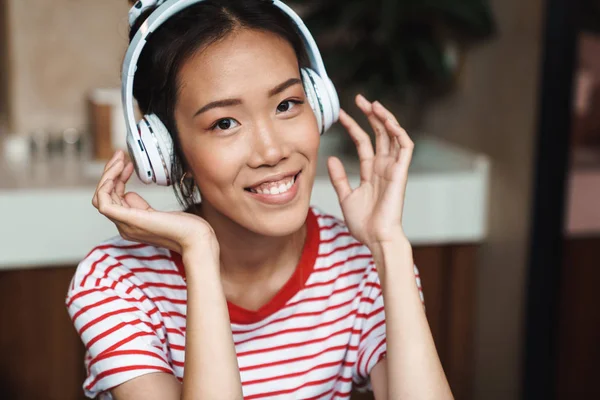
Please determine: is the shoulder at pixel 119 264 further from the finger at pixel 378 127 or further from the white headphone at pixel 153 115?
the finger at pixel 378 127

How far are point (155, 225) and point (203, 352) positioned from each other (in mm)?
184

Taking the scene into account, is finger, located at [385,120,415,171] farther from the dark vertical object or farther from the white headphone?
the dark vertical object

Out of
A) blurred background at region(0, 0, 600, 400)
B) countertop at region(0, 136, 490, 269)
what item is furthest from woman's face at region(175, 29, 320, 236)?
blurred background at region(0, 0, 600, 400)

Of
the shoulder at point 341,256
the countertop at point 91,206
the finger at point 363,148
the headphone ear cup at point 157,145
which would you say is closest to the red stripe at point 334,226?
the shoulder at point 341,256

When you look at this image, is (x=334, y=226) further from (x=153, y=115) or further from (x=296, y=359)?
(x=153, y=115)

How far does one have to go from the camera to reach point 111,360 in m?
1.04

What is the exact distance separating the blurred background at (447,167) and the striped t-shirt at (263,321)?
0.86 m

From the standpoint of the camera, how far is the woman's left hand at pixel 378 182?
3.84 ft

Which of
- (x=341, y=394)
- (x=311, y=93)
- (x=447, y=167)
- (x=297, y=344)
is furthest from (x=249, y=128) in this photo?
(x=447, y=167)

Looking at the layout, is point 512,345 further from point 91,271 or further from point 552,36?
point 91,271

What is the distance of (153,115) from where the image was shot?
1.09 metres

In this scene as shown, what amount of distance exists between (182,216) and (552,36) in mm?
1273

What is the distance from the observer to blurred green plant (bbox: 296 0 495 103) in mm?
2121

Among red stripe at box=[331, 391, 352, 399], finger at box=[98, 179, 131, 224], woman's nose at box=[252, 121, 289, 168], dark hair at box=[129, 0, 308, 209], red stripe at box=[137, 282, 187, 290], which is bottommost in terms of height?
red stripe at box=[331, 391, 352, 399]
